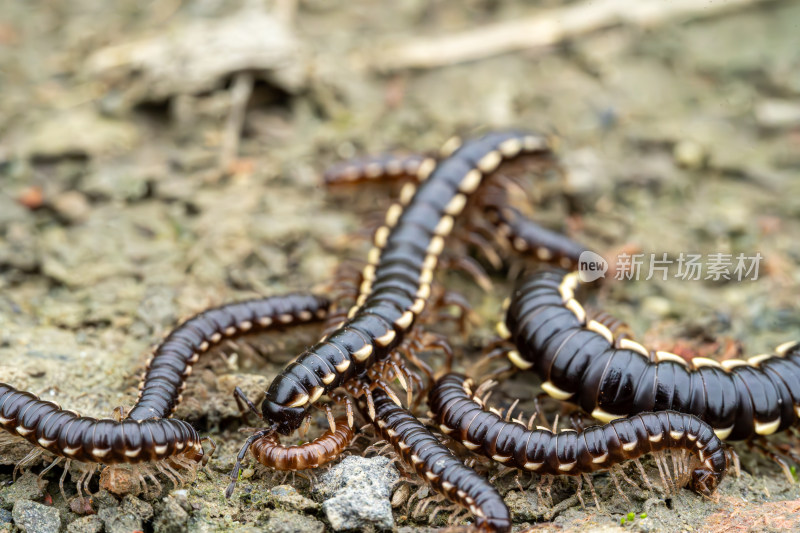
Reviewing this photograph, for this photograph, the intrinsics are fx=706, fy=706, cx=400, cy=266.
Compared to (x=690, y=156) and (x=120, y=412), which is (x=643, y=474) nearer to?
(x=120, y=412)

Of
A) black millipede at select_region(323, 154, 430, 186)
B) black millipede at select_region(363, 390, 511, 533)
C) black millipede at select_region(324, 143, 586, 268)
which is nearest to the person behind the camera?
black millipede at select_region(363, 390, 511, 533)

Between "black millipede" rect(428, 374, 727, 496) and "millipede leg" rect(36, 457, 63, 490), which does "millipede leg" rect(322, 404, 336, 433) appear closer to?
"black millipede" rect(428, 374, 727, 496)

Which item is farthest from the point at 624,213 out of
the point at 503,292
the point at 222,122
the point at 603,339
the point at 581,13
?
the point at 222,122

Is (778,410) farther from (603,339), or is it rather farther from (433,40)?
(433,40)

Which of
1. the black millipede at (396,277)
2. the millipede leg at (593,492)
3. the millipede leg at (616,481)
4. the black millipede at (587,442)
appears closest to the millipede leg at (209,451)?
the black millipede at (396,277)

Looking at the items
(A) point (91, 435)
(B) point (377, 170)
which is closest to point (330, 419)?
(A) point (91, 435)

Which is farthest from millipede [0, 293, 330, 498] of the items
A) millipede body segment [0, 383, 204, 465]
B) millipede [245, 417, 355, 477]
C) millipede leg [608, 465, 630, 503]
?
millipede leg [608, 465, 630, 503]
